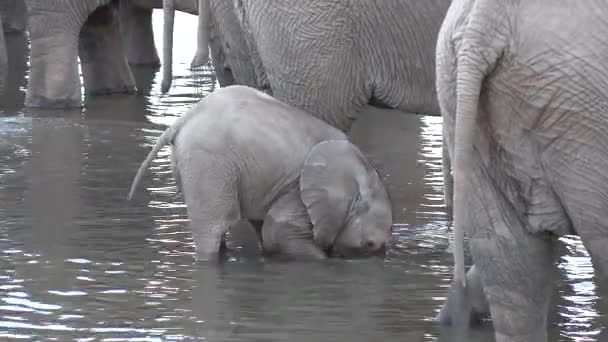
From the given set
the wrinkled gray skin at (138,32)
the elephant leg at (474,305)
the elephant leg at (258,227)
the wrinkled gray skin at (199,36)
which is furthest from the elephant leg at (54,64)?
the elephant leg at (474,305)

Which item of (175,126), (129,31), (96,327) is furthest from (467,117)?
(129,31)

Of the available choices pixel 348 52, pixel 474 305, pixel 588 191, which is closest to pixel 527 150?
pixel 588 191

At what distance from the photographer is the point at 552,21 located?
4215 mm

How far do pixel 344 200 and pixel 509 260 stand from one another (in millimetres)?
2173

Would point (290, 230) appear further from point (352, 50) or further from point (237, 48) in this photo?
point (237, 48)

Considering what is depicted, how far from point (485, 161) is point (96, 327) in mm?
1718

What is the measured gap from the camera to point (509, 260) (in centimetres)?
456

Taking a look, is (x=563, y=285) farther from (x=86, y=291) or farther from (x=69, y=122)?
(x=69, y=122)

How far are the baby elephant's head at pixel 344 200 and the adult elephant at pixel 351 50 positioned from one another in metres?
0.26

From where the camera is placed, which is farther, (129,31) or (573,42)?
(129,31)

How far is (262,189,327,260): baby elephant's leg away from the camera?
264 inches

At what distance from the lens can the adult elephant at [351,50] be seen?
264 inches

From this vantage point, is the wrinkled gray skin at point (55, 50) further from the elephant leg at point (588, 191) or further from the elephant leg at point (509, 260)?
the elephant leg at point (588, 191)

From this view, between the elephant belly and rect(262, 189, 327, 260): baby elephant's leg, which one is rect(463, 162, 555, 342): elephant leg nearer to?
the elephant belly
